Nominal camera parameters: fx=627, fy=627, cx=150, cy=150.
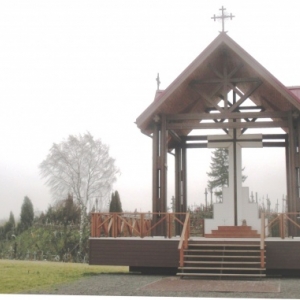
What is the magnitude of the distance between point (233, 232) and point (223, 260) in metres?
2.12

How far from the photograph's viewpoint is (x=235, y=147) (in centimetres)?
1477

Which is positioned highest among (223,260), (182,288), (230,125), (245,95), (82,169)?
(245,95)

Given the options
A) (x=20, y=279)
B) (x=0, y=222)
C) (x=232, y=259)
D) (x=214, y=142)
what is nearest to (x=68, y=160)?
(x=0, y=222)

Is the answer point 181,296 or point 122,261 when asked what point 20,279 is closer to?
point 122,261

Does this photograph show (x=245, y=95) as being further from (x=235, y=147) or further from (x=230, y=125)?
(x=235, y=147)

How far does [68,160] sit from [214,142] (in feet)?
25.3

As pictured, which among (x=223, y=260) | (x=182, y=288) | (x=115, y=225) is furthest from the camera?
(x=115, y=225)

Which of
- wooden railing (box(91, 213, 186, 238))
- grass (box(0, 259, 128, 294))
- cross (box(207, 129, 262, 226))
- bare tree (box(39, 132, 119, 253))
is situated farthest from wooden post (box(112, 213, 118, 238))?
bare tree (box(39, 132, 119, 253))

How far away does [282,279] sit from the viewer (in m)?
11.5

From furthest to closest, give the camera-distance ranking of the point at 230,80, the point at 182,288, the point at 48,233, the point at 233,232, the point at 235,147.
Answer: the point at 48,233
the point at 235,147
the point at 233,232
the point at 230,80
the point at 182,288

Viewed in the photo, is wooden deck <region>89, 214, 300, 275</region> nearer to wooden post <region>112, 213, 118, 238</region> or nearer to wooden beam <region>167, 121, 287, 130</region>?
wooden post <region>112, 213, 118, 238</region>

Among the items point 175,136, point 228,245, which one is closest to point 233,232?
point 228,245

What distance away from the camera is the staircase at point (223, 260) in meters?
11.0

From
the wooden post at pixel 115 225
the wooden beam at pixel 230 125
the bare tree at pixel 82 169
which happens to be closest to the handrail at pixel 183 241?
the wooden post at pixel 115 225
